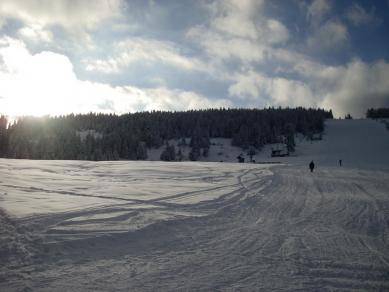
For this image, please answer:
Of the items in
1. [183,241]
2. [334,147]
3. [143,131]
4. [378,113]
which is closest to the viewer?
[183,241]

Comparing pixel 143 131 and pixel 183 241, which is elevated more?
pixel 143 131

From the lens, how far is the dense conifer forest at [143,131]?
300 ft

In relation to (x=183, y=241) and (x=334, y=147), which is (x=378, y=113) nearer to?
(x=334, y=147)

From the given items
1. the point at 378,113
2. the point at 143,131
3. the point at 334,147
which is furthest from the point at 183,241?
the point at 378,113

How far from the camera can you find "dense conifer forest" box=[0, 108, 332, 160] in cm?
9131

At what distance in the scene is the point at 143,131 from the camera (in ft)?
406

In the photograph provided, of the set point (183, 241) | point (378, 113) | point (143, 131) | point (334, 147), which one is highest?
point (378, 113)

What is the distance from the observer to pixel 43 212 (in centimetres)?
999

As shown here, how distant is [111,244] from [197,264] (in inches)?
97.0

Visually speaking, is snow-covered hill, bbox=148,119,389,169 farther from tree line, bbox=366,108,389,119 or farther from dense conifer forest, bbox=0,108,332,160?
tree line, bbox=366,108,389,119

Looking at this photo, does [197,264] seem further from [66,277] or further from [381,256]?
[381,256]

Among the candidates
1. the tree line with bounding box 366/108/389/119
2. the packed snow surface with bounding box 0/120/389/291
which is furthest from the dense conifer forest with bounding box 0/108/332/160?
the packed snow surface with bounding box 0/120/389/291

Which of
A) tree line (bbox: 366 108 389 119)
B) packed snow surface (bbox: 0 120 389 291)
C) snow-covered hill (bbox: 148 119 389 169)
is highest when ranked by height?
tree line (bbox: 366 108 389 119)

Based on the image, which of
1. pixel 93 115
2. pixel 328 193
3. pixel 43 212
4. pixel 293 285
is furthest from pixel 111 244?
pixel 93 115
